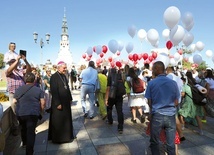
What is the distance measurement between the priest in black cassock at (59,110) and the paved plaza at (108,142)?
216 mm

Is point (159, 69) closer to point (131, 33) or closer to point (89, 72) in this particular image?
point (89, 72)

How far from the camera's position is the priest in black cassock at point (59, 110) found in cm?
538

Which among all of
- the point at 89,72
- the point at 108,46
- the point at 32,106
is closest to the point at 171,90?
the point at 32,106

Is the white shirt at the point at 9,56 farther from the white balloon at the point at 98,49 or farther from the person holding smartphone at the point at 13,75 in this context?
the white balloon at the point at 98,49

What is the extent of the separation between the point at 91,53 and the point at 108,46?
195 centimetres

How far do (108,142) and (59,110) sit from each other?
143 centimetres

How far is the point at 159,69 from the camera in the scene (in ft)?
12.3

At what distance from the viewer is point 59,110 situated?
214 inches

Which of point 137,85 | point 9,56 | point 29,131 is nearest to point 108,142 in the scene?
point 29,131

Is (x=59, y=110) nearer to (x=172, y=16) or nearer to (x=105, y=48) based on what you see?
(x=172, y=16)

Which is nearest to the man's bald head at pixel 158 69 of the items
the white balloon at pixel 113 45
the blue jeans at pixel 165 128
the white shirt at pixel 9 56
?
the blue jeans at pixel 165 128

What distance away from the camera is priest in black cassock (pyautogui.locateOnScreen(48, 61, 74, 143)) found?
5.38 meters

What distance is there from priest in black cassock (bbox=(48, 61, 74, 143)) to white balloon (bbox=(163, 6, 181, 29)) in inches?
214

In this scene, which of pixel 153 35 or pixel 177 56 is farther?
pixel 177 56
